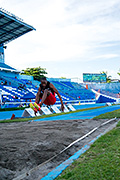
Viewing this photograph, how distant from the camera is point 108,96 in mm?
45531

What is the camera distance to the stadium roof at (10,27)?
101 feet

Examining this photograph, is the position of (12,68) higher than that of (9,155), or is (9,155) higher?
(12,68)

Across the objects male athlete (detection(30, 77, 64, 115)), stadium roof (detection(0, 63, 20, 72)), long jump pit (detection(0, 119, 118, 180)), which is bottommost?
long jump pit (detection(0, 119, 118, 180))

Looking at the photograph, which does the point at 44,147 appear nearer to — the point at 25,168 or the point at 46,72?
the point at 25,168

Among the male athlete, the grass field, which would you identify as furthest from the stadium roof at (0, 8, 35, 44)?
the grass field

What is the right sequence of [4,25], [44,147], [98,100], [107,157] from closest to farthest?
[107,157] → [44,147] → [4,25] → [98,100]

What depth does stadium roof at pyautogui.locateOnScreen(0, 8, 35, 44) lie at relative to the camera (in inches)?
1212

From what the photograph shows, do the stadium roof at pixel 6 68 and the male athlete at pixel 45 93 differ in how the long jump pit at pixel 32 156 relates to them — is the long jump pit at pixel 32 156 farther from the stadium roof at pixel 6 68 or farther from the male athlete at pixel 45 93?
the stadium roof at pixel 6 68

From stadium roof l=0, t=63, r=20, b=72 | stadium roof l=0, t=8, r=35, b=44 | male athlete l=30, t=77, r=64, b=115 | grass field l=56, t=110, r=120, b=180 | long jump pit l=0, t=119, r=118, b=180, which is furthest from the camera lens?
stadium roof l=0, t=63, r=20, b=72

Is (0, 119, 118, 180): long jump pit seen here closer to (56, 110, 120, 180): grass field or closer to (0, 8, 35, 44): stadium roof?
(56, 110, 120, 180): grass field

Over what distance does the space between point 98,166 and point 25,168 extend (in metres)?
1.33

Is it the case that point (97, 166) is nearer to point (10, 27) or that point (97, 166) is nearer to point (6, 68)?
point (10, 27)

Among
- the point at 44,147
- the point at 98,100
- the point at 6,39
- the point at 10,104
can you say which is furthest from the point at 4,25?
the point at 44,147

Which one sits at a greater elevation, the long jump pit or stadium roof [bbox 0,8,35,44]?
stadium roof [bbox 0,8,35,44]
